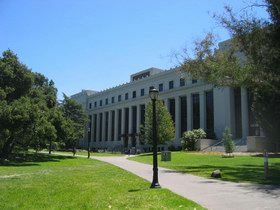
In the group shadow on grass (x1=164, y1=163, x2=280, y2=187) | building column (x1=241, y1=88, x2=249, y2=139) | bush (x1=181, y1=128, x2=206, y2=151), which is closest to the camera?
shadow on grass (x1=164, y1=163, x2=280, y2=187)

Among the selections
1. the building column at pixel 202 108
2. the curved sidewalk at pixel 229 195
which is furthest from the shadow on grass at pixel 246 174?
the building column at pixel 202 108

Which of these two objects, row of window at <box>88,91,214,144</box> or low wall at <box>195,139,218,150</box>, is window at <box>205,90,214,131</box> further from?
low wall at <box>195,139,218,150</box>

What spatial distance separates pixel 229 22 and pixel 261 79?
4.47m

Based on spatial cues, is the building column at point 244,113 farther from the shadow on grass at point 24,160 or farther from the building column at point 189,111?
the shadow on grass at point 24,160

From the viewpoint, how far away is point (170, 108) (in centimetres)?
7525

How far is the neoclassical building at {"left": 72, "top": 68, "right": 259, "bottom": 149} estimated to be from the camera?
195 feet

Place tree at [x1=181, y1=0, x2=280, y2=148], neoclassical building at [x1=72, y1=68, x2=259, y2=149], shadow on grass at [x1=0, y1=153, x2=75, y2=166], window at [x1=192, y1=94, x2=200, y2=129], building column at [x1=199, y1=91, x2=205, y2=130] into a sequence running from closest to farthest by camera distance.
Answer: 1. tree at [x1=181, y1=0, x2=280, y2=148]
2. shadow on grass at [x1=0, y1=153, x2=75, y2=166]
3. neoclassical building at [x1=72, y1=68, x2=259, y2=149]
4. building column at [x1=199, y1=91, x2=205, y2=130]
5. window at [x1=192, y1=94, x2=200, y2=129]

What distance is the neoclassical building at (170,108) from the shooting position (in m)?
59.5

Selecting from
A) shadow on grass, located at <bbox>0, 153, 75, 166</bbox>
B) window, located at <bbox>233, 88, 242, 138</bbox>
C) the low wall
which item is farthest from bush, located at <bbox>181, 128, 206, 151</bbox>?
shadow on grass, located at <bbox>0, 153, 75, 166</bbox>

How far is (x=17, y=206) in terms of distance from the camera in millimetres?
10570

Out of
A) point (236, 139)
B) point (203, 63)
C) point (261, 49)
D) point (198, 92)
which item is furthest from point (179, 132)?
point (261, 49)

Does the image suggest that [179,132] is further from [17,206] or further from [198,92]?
[17,206]

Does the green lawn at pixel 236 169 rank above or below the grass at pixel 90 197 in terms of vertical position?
above

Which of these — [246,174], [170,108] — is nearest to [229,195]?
[246,174]
